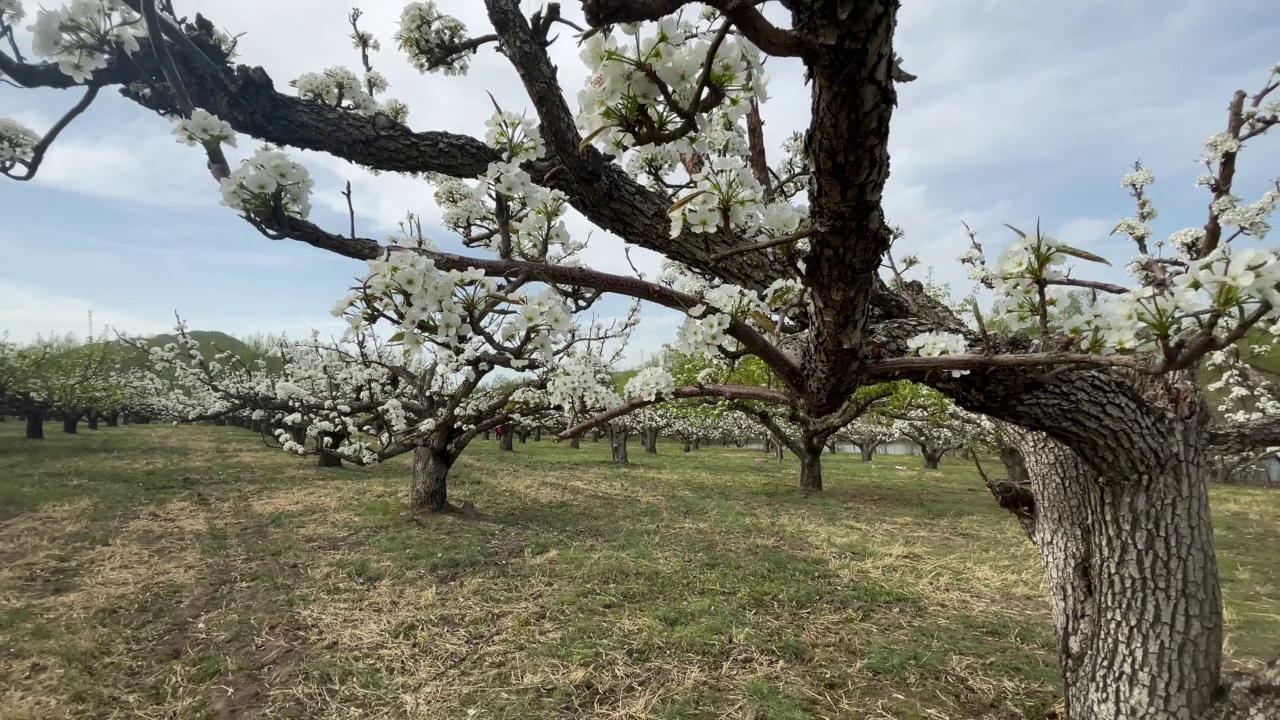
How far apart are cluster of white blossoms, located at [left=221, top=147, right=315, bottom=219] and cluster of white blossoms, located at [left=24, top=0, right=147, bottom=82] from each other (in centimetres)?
142

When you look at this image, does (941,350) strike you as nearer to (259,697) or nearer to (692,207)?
(692,207)

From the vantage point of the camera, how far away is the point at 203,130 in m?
1.94

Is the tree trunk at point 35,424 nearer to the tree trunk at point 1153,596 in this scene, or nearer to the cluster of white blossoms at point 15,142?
the cluster of white blossoms at point 15,142

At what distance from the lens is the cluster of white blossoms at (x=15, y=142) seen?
8.54ft

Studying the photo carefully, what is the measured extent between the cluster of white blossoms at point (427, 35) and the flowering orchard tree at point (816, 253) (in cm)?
1

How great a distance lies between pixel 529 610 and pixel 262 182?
432 cm

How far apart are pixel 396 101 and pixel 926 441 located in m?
25.5

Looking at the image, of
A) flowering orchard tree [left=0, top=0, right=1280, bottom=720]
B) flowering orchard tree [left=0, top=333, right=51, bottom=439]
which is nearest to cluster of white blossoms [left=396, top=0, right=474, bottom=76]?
flowering orchard tree [left=0, top=0, right=1280, bottom=720]

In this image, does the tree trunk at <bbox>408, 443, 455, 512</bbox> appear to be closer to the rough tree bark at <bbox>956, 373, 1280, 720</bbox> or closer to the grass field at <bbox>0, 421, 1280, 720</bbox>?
the grass field at <bbox>0, 421, 1280, 720</bbox>

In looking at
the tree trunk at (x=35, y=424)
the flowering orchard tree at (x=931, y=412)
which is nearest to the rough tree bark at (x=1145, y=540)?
the flowering orchard tree at (x=931, y=412)

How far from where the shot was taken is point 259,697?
12.2ft

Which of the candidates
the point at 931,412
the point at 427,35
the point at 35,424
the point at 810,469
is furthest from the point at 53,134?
the point at 35,424

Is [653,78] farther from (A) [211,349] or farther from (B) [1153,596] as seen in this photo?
(A) [211,349]

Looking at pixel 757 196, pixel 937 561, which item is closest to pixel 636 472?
pixel 937 561
